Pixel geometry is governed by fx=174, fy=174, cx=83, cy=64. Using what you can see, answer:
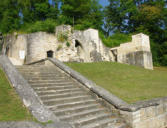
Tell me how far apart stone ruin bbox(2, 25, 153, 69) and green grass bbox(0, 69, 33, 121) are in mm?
11518

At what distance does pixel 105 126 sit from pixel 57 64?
455 centimetres

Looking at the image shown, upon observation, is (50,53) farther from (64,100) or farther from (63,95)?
(64,100)

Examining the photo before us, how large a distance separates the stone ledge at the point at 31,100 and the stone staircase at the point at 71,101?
0.41m

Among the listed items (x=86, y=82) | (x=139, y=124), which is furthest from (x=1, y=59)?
(x=139, y=124)

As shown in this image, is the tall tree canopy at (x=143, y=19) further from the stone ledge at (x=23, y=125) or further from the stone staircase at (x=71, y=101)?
the stone ledge at (x=23, y=125)

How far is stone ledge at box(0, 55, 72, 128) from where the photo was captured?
12.5 feet

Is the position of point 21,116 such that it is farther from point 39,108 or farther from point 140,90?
point 140,90

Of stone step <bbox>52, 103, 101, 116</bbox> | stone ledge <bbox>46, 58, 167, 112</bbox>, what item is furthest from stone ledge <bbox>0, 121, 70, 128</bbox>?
stone ledge <bbox>46, 58, 167, 112</bbox>

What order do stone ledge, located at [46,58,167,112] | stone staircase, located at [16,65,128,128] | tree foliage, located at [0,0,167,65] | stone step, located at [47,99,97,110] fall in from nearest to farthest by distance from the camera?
stone staircase, located at [16,65,128,128], stone step, located at [47,99,97,110], stone ledge, located at [46,58,167,112], tree foliage, located at [0,0,167,65]

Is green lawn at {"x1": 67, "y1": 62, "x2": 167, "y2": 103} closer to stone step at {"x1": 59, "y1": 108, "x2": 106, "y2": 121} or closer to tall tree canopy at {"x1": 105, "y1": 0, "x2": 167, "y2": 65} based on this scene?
stone step at {"x1": 59, "y1": 108, "x2": 106, "y2": 121}

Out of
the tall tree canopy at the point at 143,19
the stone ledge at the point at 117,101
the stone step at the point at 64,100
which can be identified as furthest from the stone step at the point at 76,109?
the tall tree canopy at the point at 143,19

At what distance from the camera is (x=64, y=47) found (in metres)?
16.7

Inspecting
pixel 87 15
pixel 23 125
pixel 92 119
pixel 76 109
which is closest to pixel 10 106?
pixel 23 125

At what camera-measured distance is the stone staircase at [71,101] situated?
465 centimetres
